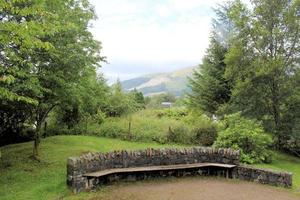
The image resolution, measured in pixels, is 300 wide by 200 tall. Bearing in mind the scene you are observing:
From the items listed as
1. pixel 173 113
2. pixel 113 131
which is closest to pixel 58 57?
pixel 113 131

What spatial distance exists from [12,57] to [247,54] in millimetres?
14740

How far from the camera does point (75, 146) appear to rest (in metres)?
19.8

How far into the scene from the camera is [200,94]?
27188 millimetres

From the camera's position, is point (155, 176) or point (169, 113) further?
point (169, 113)

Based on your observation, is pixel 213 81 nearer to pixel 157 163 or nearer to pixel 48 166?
pixel 157 163

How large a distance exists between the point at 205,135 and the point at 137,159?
9479 mm

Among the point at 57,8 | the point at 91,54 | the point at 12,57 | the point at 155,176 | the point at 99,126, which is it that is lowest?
the point at 155,176

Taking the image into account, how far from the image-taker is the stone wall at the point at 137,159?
40.6 ft

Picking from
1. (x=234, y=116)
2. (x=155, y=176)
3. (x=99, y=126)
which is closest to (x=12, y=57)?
(x=155, y=176)

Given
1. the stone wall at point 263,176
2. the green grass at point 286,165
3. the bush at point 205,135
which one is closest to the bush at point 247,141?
the green grass at point 286,165

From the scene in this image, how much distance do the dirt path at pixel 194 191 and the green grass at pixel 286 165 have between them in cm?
228

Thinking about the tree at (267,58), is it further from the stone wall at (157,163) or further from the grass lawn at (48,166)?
the stone wall at (157,163)

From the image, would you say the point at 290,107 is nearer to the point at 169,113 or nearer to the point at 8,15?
the point at 169,113

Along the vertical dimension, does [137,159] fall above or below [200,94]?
below
